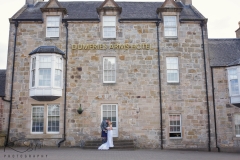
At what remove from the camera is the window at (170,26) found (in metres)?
19.0

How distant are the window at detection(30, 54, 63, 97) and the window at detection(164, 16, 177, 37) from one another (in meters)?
8.47

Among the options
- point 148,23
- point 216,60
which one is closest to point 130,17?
point 148,23

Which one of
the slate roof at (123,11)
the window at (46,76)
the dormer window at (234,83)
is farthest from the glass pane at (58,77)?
the dormer window at (234,83)

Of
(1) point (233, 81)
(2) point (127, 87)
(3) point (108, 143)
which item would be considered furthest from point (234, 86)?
(3) point (108, 143)

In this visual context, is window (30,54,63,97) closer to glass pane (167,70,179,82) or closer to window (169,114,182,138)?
glass pane (167,70,179,82)

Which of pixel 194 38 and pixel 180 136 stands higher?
pixel 194 38

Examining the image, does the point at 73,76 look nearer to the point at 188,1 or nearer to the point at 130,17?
the point at 130,17

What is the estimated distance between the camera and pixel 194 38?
18.9 metres

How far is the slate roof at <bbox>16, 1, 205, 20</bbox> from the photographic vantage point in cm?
1934

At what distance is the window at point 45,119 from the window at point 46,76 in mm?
1229

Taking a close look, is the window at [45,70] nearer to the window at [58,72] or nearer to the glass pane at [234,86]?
the window at [58,72]

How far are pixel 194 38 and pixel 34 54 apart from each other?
39.7ft

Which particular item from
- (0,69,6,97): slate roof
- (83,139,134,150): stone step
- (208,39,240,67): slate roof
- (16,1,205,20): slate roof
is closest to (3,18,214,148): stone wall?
(83,139,134,150): stone step

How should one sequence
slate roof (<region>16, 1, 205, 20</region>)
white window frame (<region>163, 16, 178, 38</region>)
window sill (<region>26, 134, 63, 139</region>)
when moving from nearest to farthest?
1. window sill (<region>26, 134, 63, 139</region>)
2. white window frame (<region>163, 16, 178, 38</region>)
3. slate roof (<region>16, 1, 205, 20</region>)
